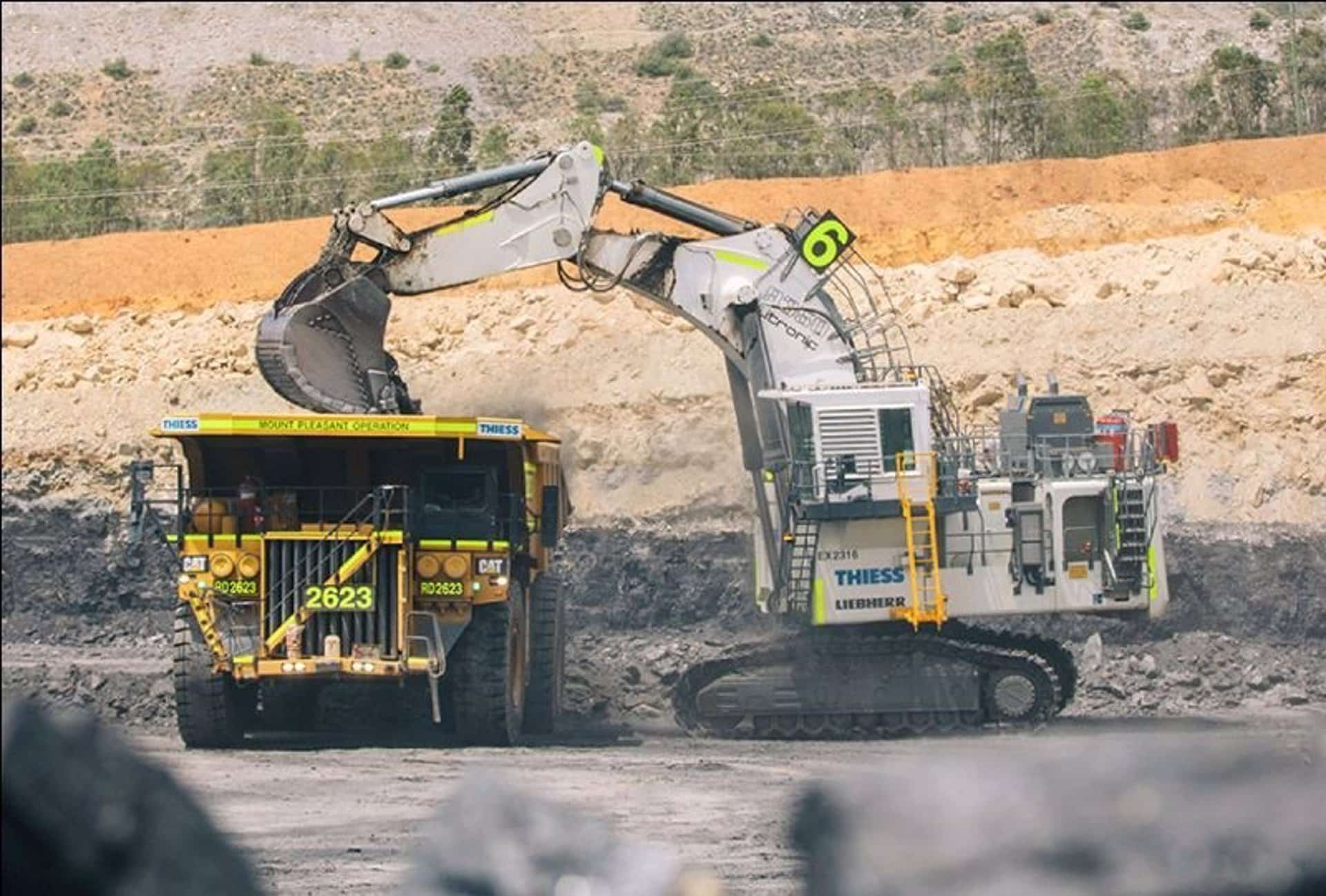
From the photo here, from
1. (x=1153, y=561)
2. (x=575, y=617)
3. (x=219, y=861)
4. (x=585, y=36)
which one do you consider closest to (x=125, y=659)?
(x=575, y=617)

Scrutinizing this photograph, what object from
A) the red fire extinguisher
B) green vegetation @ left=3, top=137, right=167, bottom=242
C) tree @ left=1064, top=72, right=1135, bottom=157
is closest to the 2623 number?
the red fire extinguisher

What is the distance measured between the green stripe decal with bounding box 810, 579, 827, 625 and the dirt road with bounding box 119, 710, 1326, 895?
101cm

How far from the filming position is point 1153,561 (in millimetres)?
18953

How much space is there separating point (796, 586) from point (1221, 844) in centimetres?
1617

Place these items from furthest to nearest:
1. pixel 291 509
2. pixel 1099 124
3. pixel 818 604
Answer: pixel 1099 124 < pixel 818 604 < pixel 291 509

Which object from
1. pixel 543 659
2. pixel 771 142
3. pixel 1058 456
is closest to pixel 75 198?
pixel 771 142

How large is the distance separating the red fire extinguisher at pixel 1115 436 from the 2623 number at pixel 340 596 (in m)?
6.38

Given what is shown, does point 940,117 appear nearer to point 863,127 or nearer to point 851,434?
point 863,127

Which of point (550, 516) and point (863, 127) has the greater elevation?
point (863, 127)

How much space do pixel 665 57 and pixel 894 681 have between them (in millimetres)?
58664

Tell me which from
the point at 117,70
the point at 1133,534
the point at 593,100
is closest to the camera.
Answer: the point at 1133,534

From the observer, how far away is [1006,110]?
4678 centimetres

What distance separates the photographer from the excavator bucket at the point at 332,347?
18.6 metres

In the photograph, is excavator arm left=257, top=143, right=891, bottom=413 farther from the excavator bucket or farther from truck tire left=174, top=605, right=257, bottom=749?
truck tire left=174, top=605, right=257, bottom=749
